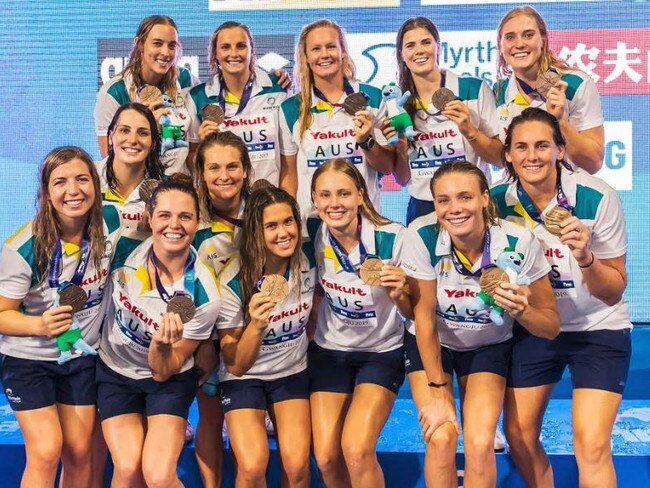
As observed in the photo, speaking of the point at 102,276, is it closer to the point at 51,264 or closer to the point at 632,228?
the point at 51,264

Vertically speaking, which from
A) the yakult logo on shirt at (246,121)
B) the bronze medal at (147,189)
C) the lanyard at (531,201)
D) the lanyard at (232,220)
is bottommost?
the lanyard at (232,220)

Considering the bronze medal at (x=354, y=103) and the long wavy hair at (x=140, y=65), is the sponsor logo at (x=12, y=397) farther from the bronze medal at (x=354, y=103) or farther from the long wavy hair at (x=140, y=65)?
the bronze medal at (x=354, y=103)

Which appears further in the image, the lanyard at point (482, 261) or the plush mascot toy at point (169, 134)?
the plush mascot toy at point (169, 134)

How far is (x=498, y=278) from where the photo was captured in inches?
136

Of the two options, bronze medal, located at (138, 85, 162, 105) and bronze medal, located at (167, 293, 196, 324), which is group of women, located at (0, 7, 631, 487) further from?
bronze medal, located at (138, 85, 162, 105)

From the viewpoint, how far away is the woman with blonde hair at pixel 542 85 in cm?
423

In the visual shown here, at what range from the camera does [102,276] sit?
3.75 meters

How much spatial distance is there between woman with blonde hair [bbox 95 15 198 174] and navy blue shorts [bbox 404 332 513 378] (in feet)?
4.91

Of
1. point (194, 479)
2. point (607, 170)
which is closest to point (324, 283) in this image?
point (194, 479)

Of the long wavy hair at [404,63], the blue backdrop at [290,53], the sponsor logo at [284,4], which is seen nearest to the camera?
the long wavy hair at [404,63]

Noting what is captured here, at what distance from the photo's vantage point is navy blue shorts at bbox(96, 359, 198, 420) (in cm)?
372

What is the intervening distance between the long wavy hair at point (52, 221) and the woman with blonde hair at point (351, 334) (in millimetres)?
872

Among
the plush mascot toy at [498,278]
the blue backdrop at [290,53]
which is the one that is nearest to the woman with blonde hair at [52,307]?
the plush mascot toy at [498,278]

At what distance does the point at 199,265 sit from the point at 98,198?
478 millimetres
